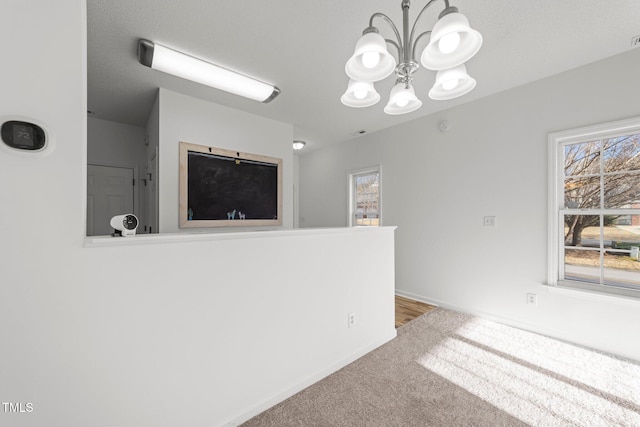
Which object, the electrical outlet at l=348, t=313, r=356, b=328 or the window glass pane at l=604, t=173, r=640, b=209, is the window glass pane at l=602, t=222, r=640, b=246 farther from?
the electrical outlet at l=348, t=313, r=356, b=328

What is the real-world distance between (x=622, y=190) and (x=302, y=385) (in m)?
3.17

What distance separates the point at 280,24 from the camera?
177cm

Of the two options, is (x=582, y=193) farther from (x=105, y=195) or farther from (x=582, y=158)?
(x=105, y=195)

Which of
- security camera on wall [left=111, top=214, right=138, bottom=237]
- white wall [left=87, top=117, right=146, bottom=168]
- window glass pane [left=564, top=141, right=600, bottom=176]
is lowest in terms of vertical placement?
security camera on wall [left=111, top=214, right=138, bottom=237]

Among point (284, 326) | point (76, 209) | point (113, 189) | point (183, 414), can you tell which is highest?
point (113, 189)

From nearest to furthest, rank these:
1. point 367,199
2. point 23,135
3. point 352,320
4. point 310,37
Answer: point 23,135, point 310,37, point 352,320, point 367,199

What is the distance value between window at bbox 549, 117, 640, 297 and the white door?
5.40 meters

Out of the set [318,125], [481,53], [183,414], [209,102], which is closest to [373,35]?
[481,53]

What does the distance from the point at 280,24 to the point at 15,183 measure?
1728 millimetres

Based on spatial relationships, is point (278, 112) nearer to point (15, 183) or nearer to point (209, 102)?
point (209, 102)

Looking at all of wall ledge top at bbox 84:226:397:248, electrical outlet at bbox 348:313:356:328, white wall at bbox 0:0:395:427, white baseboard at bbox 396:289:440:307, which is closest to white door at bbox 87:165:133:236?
wall ledge top at bbox 84:226:397:248

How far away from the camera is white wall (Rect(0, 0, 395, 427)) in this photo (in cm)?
87

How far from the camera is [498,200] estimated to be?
280 cm

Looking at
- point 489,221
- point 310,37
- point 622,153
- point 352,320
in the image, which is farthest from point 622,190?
point 310,37
